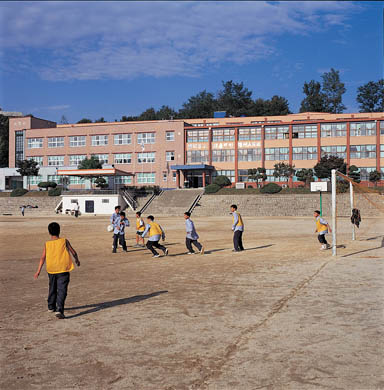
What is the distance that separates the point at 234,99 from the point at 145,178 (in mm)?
50982

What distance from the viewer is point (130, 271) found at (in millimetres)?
12688

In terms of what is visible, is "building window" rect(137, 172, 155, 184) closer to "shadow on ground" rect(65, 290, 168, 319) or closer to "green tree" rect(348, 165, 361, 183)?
"green tree" rect(348, 165, 361, 183)

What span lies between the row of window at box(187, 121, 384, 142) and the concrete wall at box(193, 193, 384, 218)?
2017 centimetres

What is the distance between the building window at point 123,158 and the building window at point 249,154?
61.9ft

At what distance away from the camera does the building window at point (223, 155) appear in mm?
74000

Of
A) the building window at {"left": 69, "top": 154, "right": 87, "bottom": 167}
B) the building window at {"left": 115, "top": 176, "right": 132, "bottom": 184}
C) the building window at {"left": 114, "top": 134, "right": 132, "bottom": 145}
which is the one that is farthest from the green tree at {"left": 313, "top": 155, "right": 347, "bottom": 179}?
the building window at {"left": 69, "top": 154, "right": 87, "bottom": 167}

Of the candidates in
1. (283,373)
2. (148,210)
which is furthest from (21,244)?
(148,210)

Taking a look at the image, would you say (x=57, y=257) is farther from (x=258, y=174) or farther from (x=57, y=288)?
(x=258, y=174)

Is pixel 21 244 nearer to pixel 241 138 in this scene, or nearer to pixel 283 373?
pixel 283 373

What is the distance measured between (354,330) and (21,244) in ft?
56.4

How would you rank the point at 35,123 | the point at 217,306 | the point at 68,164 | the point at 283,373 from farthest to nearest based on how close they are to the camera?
the point at 35,123 → the point at 68,164 → the point at 217,306 → the point at 283,373

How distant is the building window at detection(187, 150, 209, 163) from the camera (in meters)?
75.0

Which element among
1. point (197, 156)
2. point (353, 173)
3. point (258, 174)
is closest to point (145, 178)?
point (197, 156)

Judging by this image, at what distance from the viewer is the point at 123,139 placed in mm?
77438
